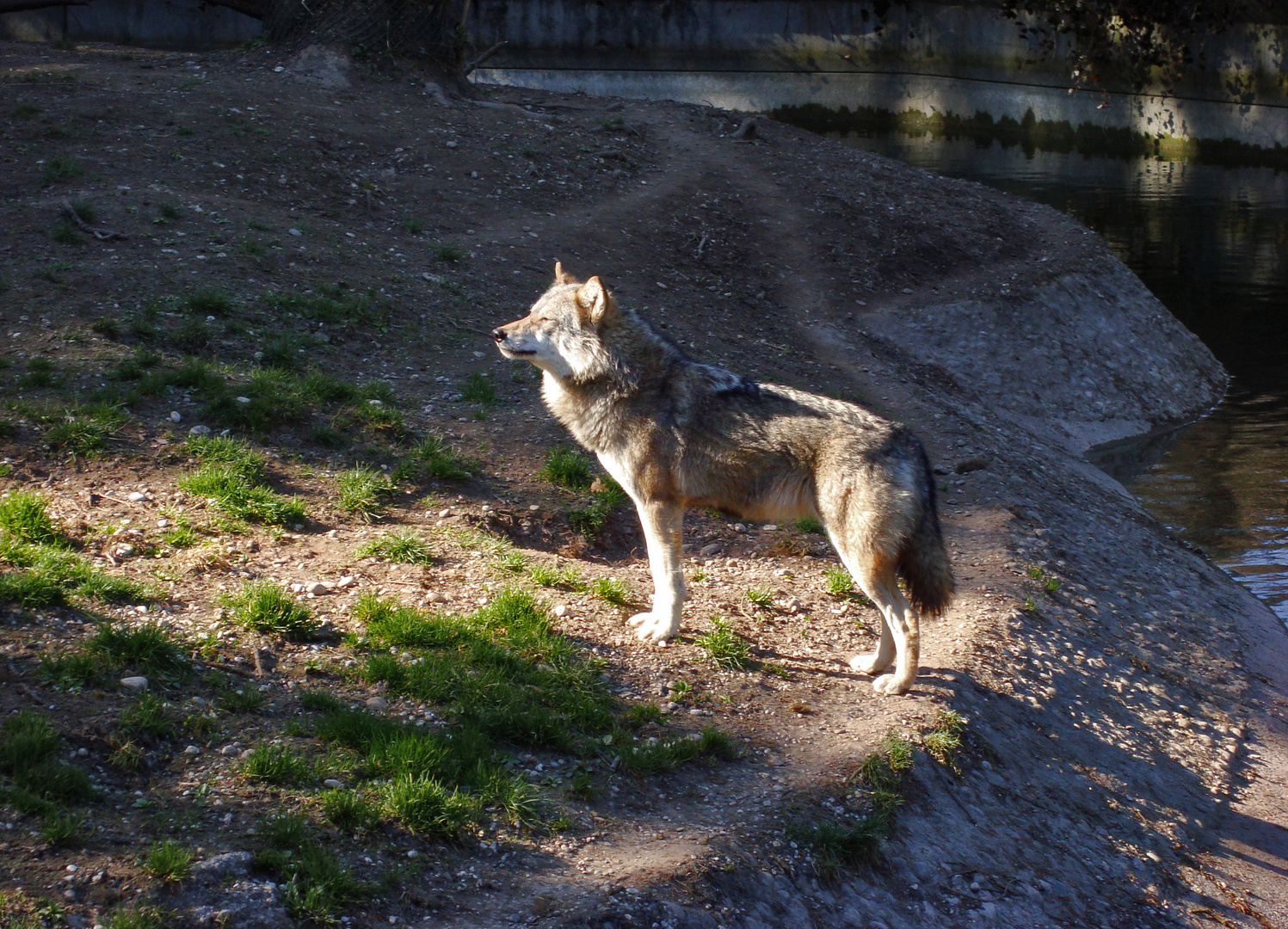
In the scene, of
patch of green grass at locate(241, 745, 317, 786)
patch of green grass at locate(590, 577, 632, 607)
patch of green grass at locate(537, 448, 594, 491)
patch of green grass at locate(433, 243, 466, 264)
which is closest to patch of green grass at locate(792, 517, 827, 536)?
patch of green grass at locate(537, 448, 594, 491)

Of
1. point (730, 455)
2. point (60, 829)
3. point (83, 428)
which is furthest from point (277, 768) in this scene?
point (83, 428)

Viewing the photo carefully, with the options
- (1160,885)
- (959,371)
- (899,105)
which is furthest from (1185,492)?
(899,105)

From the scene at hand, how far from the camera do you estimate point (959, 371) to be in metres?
15.2

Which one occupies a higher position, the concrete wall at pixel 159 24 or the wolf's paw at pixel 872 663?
the concrete wall at pixel 159 24

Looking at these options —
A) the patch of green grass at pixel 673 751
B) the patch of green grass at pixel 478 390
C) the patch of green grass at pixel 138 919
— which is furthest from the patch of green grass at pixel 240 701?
the patch of green grass at pixel 478 390

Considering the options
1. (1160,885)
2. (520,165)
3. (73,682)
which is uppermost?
(520,165)

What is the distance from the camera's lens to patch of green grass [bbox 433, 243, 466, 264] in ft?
42.2

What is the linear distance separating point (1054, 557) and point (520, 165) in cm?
1042

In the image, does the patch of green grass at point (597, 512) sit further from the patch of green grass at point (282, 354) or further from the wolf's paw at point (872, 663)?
the patch of green grass at point (282, 354)

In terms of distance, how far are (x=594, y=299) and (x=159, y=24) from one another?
34.6 m

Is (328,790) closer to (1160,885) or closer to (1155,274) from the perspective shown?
(1160,885)

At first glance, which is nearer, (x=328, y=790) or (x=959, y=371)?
(x=328, y=790)

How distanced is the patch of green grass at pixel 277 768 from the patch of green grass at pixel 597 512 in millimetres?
3814

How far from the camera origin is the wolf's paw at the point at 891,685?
259 inches
